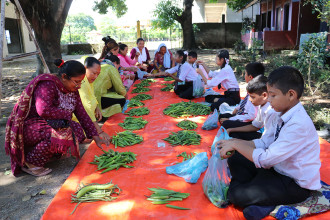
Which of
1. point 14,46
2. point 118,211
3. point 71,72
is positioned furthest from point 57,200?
point 14,46

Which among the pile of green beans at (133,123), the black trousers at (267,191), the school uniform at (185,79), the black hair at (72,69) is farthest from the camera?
the school uniform at (185,79)

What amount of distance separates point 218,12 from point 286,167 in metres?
31.8

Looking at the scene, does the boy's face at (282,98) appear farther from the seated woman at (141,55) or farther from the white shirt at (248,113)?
the seated woman at (141,55)

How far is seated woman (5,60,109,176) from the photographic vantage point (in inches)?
112

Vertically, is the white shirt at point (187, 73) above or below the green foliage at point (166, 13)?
below

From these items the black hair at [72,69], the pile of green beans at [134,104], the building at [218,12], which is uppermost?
the building at [218,12]

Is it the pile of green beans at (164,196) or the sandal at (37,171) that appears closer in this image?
the pile of green beans at (164,196)

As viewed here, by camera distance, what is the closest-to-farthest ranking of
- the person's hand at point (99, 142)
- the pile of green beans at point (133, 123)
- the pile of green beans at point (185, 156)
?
the pile of green beans at point (185, 156)
the person's hand at point (99, 142)
the pile of green beans at point (133, 123)

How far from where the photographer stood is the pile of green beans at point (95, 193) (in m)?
2.38

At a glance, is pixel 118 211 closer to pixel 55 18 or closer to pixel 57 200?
pixel 57 200

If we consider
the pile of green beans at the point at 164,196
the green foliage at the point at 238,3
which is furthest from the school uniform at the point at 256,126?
the green foliage at the point at 238,3

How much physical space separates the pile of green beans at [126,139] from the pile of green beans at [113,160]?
1.21 feet

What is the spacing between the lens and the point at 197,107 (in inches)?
199

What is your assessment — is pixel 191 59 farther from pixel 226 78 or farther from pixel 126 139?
pixel 126 139
